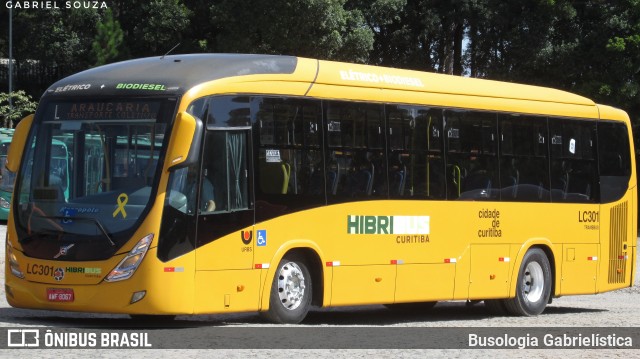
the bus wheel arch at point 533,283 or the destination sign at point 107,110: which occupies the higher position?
the destination sign at point 107,110

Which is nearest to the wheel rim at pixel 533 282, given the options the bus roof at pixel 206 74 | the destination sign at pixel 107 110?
the bus roof at pixel 206 74

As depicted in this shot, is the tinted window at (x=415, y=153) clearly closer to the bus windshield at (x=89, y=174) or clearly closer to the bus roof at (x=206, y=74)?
the bus roof at (x=206, y=74)

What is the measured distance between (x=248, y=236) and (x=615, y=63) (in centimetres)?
3224

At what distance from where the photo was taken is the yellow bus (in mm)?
13586

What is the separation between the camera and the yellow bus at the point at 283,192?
44.6ft

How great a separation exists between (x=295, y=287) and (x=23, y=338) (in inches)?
155

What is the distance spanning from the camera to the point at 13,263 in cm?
1412

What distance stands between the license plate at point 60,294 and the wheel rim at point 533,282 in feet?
25.3

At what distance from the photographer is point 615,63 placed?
1751 inches

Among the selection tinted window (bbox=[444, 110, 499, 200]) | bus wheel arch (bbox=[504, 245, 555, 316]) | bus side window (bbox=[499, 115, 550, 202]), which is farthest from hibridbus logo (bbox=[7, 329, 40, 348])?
bus wheel arch (bbox=[504, 245, 555, 316])

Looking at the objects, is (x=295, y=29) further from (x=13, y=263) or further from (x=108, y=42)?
(x=13, y=263)

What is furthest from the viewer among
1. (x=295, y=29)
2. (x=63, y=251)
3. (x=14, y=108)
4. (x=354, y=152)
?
(x=14, y=108)

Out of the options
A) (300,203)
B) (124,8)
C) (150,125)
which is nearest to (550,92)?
(300,203)

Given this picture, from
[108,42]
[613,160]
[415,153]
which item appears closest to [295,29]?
[108,42]
